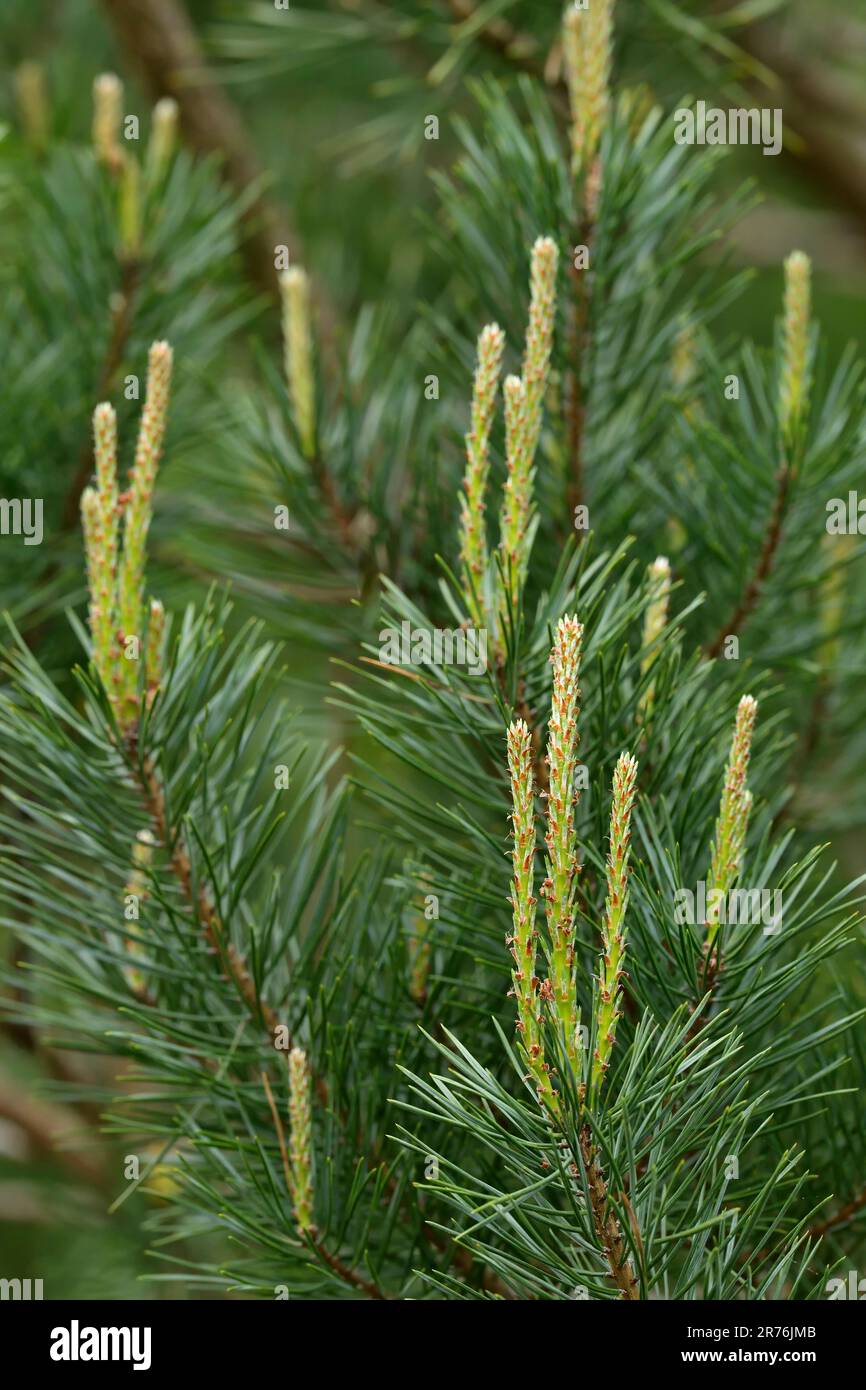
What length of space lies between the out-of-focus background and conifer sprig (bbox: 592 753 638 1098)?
9.1 inches

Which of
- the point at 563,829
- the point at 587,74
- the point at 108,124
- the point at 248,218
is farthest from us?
the point at 248,218

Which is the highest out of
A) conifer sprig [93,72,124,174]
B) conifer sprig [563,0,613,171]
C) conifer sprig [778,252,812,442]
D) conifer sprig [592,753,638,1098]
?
conifer sprig [93,72,124,174]

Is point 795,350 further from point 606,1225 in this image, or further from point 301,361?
point 606,1225

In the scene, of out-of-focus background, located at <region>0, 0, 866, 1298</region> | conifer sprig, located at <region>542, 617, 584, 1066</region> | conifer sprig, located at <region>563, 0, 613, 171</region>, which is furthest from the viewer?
out-of-focus background, located at <region>0, 0, 866, 1298</region>

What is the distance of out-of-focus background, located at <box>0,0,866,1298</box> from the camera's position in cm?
58

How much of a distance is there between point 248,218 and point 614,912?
615 mm

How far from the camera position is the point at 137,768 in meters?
0.40

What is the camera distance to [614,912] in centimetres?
31

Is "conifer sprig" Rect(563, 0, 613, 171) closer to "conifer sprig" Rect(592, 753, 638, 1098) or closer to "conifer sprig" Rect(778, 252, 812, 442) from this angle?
"conifer sprig" Rect(778, 252, 812, 442)

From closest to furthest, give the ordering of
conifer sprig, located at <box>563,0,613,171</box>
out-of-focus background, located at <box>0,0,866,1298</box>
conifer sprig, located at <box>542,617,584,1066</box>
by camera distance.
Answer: conifer sprig, located at <box>542,617,584,1066</box>, conifer sprig, located at <box>563,0,613,171</box>, out-of-focus background, located at <box>0,0,866,1298</box>
